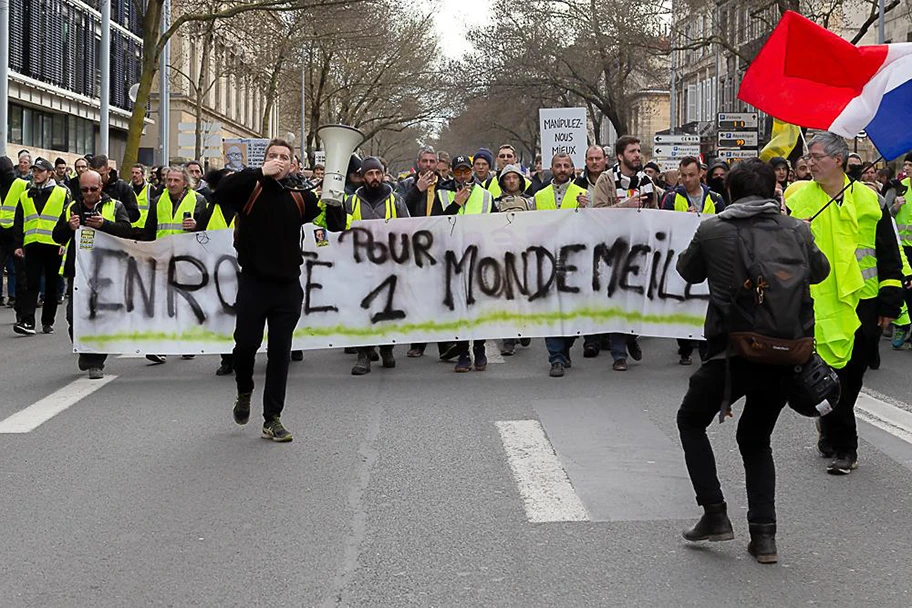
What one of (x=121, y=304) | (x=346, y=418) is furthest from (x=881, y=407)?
(x=121, y=304)

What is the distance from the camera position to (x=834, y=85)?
23.9 ft

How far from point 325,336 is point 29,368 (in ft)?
9.24

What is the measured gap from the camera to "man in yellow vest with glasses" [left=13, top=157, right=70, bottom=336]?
1482 centimetres

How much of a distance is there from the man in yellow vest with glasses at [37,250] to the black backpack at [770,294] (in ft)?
35.0

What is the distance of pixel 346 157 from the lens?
7609mm

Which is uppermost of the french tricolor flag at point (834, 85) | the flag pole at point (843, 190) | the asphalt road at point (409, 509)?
the french tricolor flag at point (834, 85)

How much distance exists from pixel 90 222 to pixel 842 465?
6.93 metres

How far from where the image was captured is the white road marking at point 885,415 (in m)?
8.69

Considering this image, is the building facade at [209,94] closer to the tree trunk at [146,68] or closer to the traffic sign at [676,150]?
the tree trunk at [146,68]

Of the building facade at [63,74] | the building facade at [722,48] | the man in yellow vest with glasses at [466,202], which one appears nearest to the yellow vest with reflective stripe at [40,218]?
the man in yellow vest with glasses at [466,202]

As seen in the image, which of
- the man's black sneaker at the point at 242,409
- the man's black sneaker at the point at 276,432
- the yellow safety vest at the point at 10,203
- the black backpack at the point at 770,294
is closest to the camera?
the black backpack at the point at 770,294

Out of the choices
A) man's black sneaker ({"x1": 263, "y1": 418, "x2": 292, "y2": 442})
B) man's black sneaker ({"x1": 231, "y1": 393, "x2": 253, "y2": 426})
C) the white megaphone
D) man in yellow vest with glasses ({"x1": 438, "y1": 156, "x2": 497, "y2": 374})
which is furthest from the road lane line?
man in yellow vest with glasses ({"x1": 438, "y1": 156, "x2": 497, "y2": 374})

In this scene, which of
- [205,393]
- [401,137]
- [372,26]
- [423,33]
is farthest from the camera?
[401,137]

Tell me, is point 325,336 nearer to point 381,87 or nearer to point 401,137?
point 381,87
